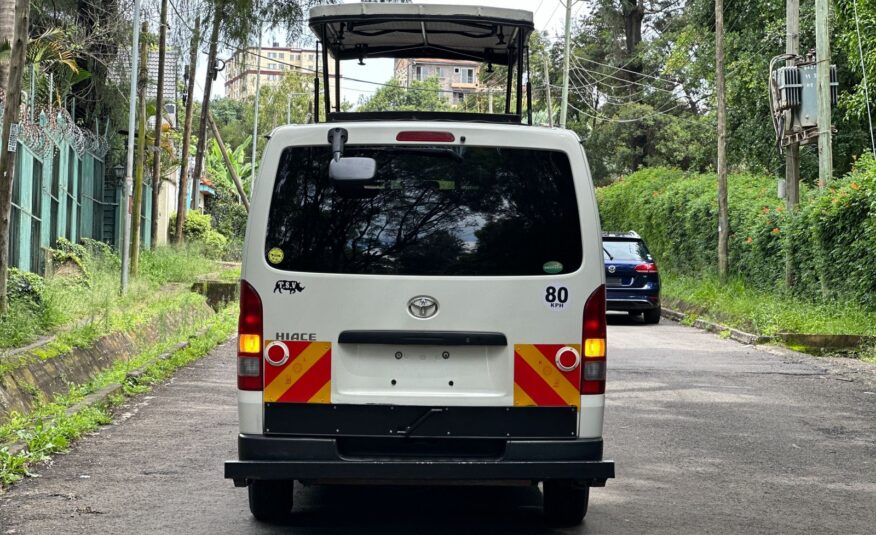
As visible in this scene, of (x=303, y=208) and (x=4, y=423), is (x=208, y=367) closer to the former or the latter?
(x=4, y=423)

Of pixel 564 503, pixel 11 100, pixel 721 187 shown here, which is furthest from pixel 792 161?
pixel 564 503

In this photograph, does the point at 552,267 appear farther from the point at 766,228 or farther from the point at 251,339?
the point at 766,228

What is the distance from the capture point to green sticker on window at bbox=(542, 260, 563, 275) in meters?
5.96

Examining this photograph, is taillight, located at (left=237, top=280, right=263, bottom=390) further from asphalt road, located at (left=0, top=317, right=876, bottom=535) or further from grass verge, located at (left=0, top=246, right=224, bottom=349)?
grass verge, located at (left=0, top=246, right=224, bottom=349)

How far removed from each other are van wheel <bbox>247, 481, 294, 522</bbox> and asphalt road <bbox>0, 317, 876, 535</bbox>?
10 centimetres

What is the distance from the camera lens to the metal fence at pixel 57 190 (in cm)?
1794

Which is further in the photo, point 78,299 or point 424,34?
point 78,299

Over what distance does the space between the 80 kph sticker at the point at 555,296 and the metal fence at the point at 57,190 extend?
11.7m

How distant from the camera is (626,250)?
2297 cm

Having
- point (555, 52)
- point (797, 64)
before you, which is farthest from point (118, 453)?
point (555, 52)

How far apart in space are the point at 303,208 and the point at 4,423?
15.0 feet

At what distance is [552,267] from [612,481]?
2.60 metres

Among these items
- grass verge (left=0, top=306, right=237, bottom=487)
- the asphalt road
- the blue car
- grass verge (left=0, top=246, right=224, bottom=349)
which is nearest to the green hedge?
the blue car

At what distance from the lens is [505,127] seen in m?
5.99
